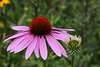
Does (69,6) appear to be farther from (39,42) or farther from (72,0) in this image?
(39,42)

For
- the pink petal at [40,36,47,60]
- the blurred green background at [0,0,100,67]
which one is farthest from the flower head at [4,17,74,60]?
the blurred green background at [0,0,100,67]

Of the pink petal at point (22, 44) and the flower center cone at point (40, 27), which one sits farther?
the flower center cone at point (40, 27)

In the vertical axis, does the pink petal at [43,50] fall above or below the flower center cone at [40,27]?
below

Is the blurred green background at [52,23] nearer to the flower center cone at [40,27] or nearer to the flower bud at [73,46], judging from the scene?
the flower center cone at [40,27]

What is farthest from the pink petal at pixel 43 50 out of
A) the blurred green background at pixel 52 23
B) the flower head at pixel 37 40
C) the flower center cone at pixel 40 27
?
the blurred green background at pixel 52 23

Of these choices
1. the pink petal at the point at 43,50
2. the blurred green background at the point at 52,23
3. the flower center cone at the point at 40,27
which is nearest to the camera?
the pink petal at the point at 43,50

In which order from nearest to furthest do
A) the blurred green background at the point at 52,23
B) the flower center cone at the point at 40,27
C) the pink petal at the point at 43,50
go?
the pink petal at the point at 43,50
the flower center cone at the point at 40,27
the blurred green background at the point at 52,23

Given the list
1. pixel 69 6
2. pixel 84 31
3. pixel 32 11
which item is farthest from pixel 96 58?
pixel 32 11

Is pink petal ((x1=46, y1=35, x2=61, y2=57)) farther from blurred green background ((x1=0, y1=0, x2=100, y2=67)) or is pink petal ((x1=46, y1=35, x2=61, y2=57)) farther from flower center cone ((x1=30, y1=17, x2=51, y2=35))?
blurred green background ((x1=0, y1=0, x2=100, y2=67))

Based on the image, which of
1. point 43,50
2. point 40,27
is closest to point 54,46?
point 43,50
